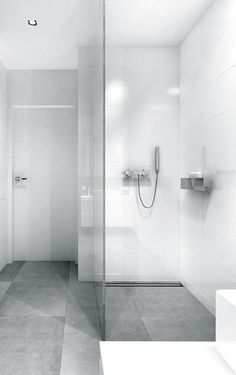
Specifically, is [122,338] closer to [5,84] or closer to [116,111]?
[116,111]

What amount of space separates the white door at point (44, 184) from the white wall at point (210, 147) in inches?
124

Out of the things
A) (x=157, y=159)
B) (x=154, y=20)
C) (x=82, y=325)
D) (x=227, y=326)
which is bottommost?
(x=82, y=325)

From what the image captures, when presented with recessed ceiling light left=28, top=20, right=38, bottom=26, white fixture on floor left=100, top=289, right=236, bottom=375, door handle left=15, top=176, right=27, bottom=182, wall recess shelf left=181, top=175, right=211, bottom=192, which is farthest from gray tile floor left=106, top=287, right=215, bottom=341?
door handle left=15, top=176, right=27, bottom=182

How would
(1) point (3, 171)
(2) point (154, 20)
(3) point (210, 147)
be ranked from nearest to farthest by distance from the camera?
(3) point (210, 147) → (2) point (154, 20) → (1) point (3, 171)

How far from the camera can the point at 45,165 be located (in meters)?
4.79

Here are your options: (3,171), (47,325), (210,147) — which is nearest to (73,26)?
(3,171)

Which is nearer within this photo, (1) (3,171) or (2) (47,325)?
(2) (47,325)

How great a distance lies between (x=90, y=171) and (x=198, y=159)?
2.03 m

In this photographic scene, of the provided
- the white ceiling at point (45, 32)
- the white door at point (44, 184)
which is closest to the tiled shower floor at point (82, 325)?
the white door at point (44, 184)

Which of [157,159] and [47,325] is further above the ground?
[157,159]

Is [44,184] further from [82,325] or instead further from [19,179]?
[82,325]

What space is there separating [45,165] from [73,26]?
194 centimetres

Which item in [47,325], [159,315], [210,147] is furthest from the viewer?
[47,325]

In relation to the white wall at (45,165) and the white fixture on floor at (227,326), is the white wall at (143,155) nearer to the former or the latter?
the white fixture on floor at (227,326)
